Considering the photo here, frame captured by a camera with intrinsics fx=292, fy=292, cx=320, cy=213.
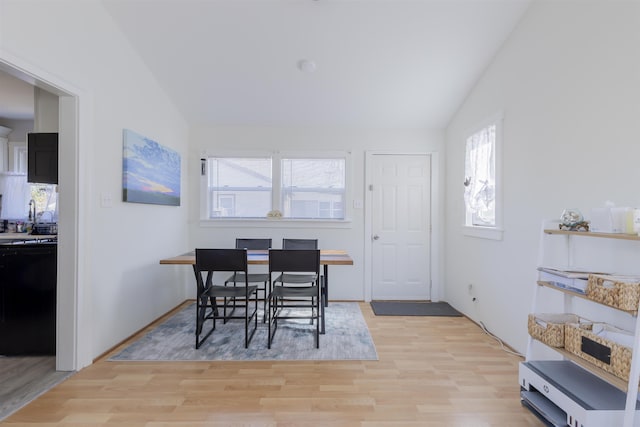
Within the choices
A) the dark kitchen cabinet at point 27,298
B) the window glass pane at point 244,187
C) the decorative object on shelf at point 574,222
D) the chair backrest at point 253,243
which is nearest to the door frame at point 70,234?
the dark kitchen cabinet at point 27,298

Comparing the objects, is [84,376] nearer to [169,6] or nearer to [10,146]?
[169,6]

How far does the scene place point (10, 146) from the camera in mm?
4418

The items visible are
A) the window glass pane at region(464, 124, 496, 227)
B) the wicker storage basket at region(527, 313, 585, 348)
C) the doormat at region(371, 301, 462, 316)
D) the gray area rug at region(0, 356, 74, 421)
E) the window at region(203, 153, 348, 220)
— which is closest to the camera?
the wicker storage basket at region(527, 313, 585, 348)

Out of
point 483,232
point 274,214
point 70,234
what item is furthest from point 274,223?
point 483,232

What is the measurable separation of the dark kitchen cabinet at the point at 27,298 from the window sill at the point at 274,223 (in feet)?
5.98

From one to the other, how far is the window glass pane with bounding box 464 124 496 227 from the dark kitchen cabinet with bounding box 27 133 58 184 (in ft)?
13.2

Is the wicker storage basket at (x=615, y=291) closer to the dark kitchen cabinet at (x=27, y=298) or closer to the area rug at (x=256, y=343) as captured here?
the area rug at (x=256, y=343)

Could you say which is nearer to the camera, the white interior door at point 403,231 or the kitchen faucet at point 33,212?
the white interior door at point 403,231

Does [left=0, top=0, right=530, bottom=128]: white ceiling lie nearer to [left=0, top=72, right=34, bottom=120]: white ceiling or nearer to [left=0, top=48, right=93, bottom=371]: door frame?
[left=0, top=72, right=34, bottom=120]: white ceiling

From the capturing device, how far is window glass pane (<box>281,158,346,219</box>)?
4.11m

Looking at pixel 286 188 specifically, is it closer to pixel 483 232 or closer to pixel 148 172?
pixel 148 172

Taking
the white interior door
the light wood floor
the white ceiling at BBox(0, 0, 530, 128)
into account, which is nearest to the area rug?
the light wood floor

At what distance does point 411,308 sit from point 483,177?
179cm

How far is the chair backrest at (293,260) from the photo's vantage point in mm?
2607
